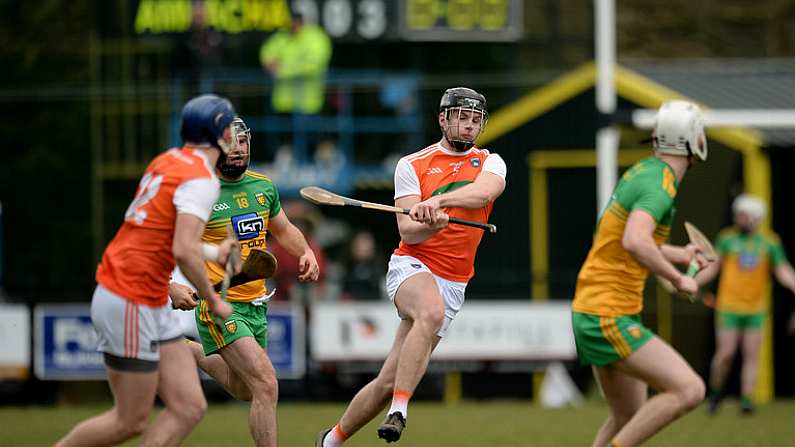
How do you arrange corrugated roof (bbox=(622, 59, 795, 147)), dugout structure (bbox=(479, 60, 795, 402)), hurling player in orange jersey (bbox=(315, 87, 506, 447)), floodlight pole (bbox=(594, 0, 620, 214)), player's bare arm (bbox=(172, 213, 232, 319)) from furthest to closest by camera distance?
corrugated roof (bbox=(622, 59, 795, 147))
dugout structure (bbox=(479, 60, 795, 402))
floodlight pole (bbox=(594, 0, 620, 214))
hurling player in orange jersey (bbox=(315, 87, 506, 447))
player's bare arm (bbox=(172, 213, 232, 319))

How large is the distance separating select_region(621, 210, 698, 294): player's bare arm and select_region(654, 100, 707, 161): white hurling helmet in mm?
570

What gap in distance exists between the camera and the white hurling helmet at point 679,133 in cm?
893

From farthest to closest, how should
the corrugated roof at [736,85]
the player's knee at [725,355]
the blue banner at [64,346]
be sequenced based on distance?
the corrugated roof at [736,85] → the blue banner at [64,346] → the player's knee at [725,355]

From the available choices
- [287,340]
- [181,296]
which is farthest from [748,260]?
[181,296]

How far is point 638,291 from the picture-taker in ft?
29.2

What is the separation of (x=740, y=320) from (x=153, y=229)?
965 centimetres

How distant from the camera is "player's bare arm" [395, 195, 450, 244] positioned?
8.83m

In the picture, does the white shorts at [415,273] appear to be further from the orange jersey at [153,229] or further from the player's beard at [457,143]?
the orange jersey at [153,229]

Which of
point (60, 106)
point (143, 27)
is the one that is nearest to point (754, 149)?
point (143, 27)

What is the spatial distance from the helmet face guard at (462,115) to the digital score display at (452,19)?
783 cm

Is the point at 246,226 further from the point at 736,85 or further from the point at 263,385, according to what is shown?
the point at 736,85

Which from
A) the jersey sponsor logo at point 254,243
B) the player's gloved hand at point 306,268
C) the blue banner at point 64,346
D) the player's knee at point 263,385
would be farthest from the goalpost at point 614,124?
the player's knee at point 263,385

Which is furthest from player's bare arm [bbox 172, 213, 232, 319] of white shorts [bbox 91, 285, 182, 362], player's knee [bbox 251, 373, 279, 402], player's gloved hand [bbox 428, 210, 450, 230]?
player's gloved hand [bbox 428, 210, 450, 230]

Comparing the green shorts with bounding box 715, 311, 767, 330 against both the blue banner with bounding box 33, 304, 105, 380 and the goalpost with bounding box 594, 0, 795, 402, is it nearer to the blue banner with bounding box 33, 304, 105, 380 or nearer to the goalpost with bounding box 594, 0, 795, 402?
the goalpost with bounding box 594, 0, 795, 402
